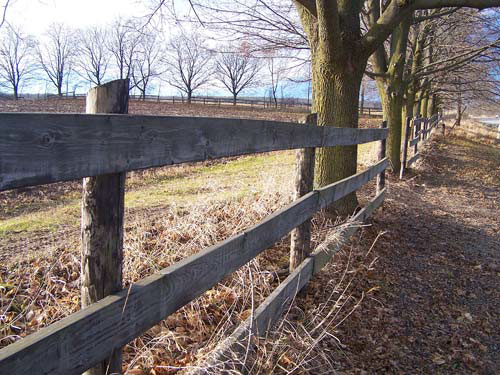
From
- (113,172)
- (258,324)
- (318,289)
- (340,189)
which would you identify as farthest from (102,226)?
(340,189)

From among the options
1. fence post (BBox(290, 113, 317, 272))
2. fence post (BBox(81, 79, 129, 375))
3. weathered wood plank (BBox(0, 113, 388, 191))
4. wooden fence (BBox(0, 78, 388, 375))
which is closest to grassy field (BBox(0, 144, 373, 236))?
fence post (BBox(290, 113, 317, 272))

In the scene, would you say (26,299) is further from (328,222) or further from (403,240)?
(403,240)

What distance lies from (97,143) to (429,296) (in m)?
4.12

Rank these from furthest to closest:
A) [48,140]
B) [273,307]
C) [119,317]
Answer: [273,307] → [119,317] → [48,140]

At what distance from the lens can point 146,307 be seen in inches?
70.6

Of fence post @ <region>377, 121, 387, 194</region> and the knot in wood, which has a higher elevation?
the knot in wood

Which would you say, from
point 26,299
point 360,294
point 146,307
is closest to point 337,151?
point 360,294

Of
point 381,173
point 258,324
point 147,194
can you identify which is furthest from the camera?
point 147,194

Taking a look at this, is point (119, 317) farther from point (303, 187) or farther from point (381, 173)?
point (381, 173)

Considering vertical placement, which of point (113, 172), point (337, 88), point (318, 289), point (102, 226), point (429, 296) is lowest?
point (429, 296)

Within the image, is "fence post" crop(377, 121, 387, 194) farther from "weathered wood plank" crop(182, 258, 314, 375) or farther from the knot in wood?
the knot in wood

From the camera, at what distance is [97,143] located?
4.96 feet

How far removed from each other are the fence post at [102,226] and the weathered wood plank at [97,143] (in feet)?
0.41

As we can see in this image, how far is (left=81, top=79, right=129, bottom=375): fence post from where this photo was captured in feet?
5.52
